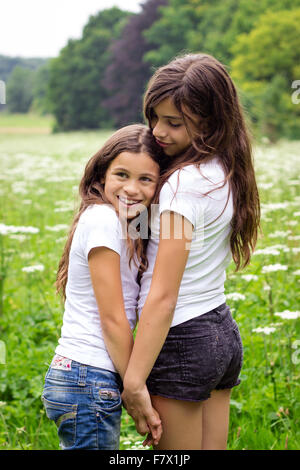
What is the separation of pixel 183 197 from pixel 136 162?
260 millimetres

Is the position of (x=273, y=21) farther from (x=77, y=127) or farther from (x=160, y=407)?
(x=160, y=407)

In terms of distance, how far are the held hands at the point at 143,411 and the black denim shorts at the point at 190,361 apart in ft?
0.27

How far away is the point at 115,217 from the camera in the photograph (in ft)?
6.11

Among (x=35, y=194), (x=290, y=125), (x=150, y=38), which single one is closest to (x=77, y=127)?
(x=150, y=38)

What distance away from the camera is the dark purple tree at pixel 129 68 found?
5200cm

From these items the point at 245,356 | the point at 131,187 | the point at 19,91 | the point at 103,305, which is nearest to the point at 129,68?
the point at 19,91

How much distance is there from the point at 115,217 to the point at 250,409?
1.71 m

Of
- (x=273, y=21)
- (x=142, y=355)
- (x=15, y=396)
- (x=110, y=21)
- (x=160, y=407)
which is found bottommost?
(x=15, y=396)

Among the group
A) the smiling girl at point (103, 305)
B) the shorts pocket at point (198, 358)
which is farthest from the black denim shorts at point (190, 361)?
the smiling girl at point (103, 305)

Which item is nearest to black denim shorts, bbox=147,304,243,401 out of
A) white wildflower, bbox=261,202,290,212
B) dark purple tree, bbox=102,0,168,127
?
white wildflower, bbox=261,202,290,212

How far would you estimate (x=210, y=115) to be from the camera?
6.23 feet

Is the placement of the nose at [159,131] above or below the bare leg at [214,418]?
above

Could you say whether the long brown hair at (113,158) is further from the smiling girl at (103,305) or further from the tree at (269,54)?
the tree at (269,54)

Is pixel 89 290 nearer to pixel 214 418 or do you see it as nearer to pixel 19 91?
pixel 214 418
